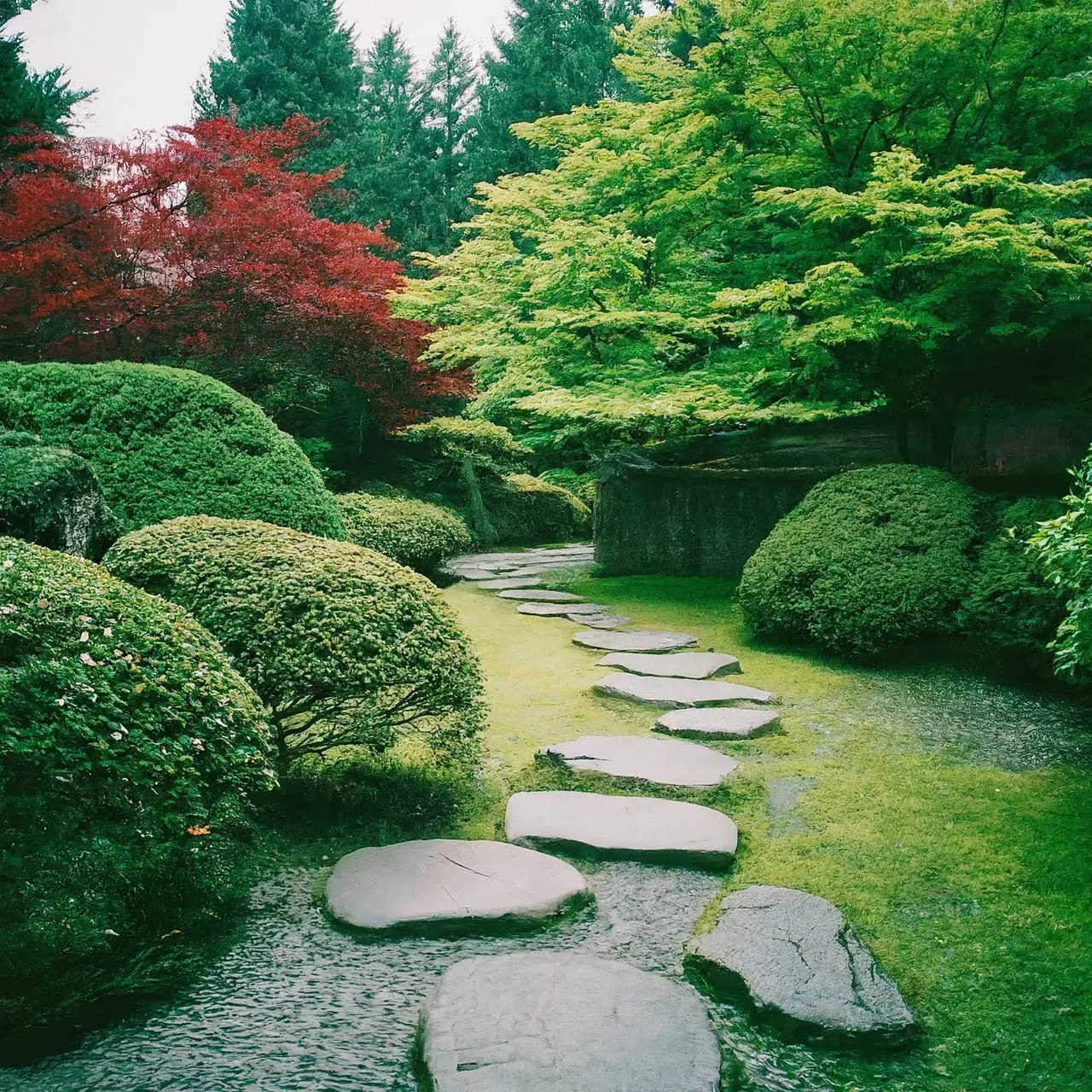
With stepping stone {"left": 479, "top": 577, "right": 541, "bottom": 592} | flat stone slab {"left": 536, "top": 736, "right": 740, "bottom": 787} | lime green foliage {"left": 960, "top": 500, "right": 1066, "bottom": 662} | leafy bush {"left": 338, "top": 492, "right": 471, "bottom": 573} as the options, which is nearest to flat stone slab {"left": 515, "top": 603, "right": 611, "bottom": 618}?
stepping stone {"left": 479, "top": 577, "right": 541, "bottom": 592}

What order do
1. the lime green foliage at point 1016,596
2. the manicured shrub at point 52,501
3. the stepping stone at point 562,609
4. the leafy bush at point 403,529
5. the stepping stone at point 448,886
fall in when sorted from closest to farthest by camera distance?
the stepping stone at point 448,886, the manicured shrub at point 52,501, the lime green foliage at point 1016,596, the stepping stone at point 562,609, the leafy bush at point 403,529

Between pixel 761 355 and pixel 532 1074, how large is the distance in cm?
736

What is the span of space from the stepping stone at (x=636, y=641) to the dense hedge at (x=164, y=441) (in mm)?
2047

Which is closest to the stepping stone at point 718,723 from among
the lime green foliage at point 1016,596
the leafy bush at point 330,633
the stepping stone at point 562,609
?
the leafy bush at point 330,633

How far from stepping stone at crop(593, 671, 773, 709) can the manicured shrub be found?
3061 mm

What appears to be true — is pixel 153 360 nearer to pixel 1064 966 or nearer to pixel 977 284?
pixel 977 284

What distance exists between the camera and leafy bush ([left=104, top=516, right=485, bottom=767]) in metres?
3.23

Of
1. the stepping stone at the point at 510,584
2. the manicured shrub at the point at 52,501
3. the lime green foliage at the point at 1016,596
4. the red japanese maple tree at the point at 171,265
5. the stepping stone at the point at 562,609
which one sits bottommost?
the stepping stone at the point at 562,609

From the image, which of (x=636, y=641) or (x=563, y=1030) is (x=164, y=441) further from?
(x=563, y=1030)

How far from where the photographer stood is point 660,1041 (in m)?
1.98

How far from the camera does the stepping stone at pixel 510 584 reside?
9.17m

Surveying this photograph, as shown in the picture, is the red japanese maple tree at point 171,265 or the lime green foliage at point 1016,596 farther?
the red japanese maple tree at point 171,265

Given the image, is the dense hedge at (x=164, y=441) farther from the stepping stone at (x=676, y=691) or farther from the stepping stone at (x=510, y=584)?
the stepping stone at (x=510, y=584)

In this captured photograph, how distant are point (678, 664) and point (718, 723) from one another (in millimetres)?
1219
